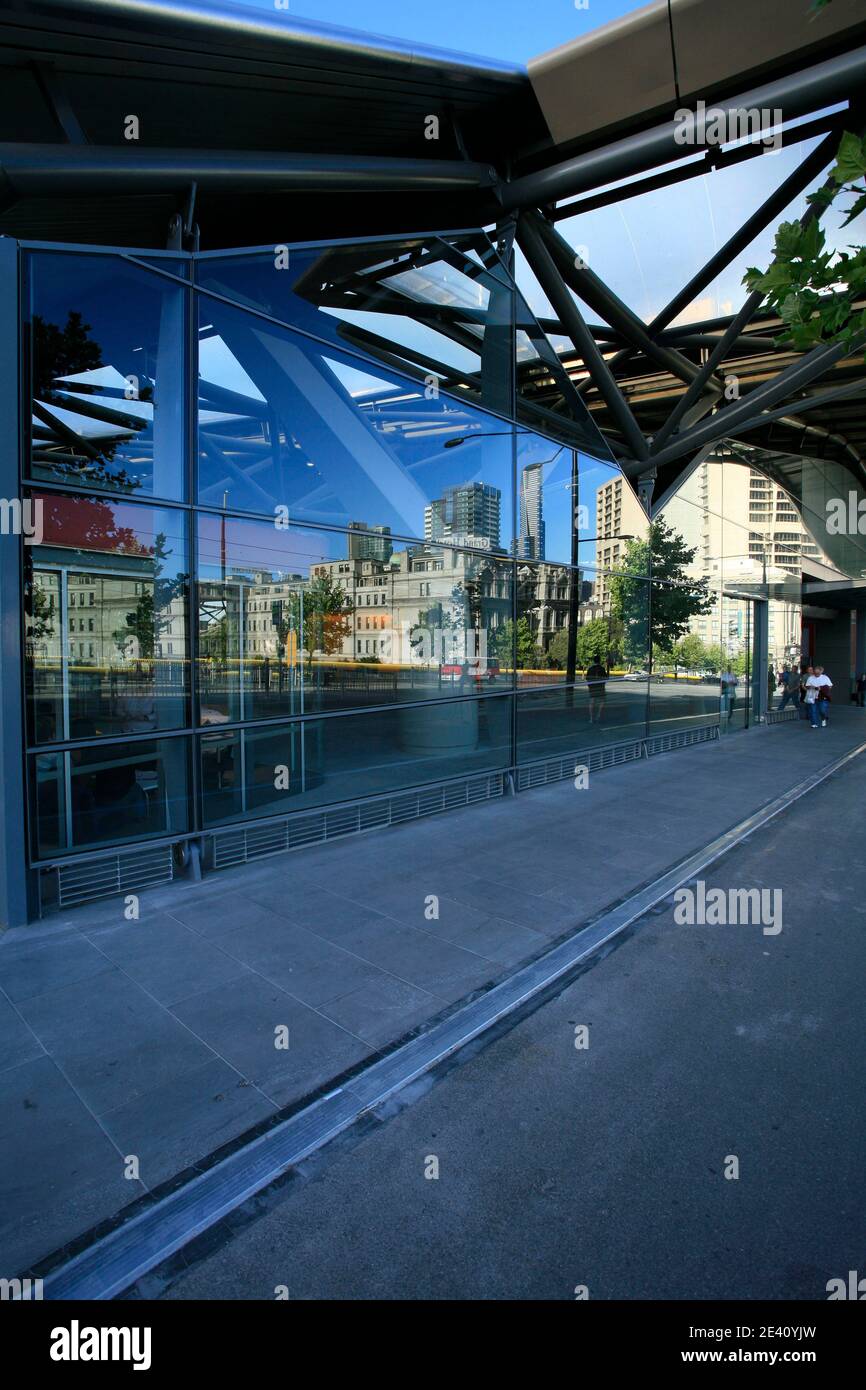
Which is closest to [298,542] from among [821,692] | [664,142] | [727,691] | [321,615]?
[321,615]

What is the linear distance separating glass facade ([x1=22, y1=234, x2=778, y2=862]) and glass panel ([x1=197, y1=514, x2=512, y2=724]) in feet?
0.13

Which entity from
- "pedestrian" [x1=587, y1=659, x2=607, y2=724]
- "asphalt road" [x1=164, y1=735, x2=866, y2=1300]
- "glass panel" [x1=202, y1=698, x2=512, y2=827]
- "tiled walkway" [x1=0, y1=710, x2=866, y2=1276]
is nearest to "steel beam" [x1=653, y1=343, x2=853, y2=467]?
"pedestrian" [x1=587, y1=659, x2=607, y2=724]

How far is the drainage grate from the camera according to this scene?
7594 millimetres

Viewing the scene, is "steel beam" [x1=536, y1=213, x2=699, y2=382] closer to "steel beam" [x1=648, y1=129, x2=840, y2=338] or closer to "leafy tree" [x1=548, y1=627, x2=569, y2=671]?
"steel beam" [x1=648, y1=129, x2=840, y2=338]

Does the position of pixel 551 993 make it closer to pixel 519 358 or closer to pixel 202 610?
pixel 202 610

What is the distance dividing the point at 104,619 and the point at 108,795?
178 centimetres

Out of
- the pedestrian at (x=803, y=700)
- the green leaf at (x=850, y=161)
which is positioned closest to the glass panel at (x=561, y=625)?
the green leaf at (x=850, y=161)

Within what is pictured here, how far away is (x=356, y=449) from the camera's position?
11.1m

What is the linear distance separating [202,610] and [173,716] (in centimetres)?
119

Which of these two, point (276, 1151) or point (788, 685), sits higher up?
point (788, 685)

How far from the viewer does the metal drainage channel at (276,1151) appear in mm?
2701

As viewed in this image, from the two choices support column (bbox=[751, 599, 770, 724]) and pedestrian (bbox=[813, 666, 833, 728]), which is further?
support column (bbox=[751, 599, 770, 724])

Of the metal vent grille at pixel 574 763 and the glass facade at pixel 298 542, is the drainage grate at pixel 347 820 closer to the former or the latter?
the glass facade at pixel 298 542

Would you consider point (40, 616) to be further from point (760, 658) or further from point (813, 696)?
point (760, 658)
